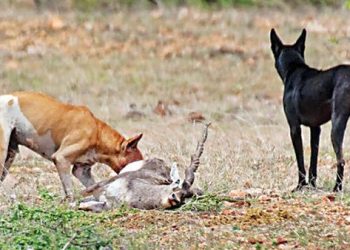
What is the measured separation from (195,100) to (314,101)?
903 centimetres

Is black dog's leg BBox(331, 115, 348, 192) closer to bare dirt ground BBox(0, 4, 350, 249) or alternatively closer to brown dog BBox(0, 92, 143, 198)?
bare dirt ground BBox(0, 4, 350, 249)

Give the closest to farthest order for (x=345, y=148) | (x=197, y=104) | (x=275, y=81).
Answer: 1. (x=345, y=148)
2. (x=197, y=104)
3. (x=275, y=81)

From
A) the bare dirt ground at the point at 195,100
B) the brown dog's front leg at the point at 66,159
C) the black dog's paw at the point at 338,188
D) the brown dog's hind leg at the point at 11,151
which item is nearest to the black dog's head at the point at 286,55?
the bare dirt ground at the point at 195,100

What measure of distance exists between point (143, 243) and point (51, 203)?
5.28 feet

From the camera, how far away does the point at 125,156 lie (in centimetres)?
1053

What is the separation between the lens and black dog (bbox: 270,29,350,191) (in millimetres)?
9656

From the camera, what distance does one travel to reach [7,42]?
75.6 feet

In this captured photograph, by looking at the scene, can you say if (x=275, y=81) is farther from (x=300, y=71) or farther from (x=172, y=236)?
(x=172, y=236)

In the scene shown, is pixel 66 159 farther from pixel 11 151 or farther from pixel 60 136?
pixel 11 151

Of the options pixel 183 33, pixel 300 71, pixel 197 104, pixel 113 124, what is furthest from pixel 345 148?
pixel 183 33

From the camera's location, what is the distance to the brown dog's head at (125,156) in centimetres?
1049

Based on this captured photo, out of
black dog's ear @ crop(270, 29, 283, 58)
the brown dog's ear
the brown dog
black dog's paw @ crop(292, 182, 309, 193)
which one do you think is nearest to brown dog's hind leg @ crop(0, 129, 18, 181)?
the brown dog

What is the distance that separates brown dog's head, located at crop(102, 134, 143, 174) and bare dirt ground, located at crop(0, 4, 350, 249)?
58cm

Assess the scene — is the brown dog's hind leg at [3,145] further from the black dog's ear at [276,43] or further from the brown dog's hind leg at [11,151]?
the black dog's ear at [276,43]
